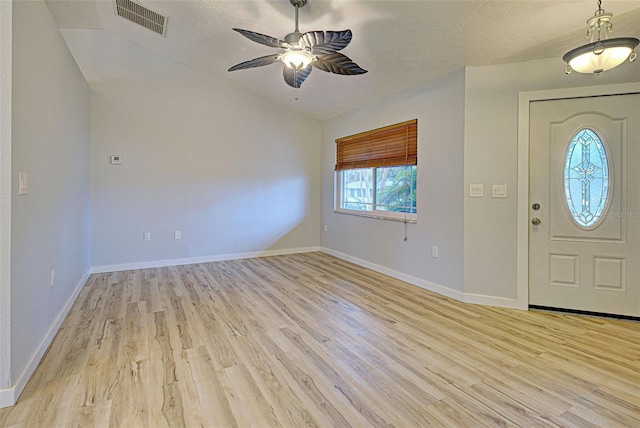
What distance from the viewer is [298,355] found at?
212 cm

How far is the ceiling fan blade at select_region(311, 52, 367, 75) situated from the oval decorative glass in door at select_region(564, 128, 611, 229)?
6.95 ft

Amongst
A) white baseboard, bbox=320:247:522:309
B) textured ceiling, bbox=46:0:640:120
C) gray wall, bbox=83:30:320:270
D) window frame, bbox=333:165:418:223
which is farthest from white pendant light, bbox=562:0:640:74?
gray wall, bbox=83:30:320:270

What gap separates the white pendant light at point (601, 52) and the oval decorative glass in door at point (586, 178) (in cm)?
93

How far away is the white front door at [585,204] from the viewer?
2.68m

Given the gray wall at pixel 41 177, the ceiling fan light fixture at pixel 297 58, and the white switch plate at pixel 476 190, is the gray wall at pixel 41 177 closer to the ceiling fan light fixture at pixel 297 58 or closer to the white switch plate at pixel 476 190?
the ceiling fan light fixture at pixel 297 58

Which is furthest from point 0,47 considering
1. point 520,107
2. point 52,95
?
point 520,107

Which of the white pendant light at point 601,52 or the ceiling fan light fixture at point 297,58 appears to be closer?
the white pendant light at point 601,52

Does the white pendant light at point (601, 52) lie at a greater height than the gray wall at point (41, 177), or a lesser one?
greater

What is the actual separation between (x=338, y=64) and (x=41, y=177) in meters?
2.25

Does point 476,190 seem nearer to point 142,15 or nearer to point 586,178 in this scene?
point 586,178

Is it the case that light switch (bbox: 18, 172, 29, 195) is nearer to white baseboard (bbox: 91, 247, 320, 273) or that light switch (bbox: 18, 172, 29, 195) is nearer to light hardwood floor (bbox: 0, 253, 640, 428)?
light hardwood floor (bbox: 0, 253, 640, 428)

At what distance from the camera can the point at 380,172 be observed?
4598mm

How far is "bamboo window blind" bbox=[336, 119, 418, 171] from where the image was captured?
12.6 ft

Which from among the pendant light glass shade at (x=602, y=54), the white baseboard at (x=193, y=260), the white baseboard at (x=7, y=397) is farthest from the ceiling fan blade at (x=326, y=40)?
the white baseboard at (x=193, y=260)
